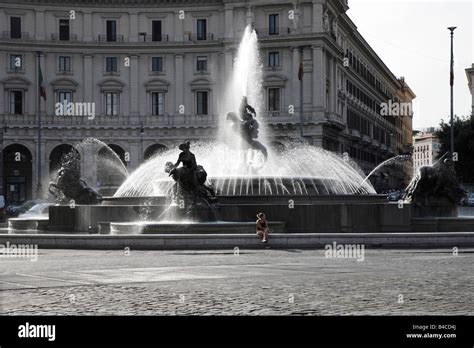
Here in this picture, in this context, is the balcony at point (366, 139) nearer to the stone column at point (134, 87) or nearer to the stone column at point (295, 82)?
the stone column at point (295, 82)

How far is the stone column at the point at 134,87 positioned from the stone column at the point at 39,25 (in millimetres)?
8614

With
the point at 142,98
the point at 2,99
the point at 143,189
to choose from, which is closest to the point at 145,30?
the point at 142,98

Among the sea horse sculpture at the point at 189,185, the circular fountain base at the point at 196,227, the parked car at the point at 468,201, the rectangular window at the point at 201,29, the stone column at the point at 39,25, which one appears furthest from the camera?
the rectangular window at the point at 201,29

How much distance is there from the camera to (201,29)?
82.0 metres

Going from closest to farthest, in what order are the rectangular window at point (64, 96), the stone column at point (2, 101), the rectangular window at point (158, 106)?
the stone column at point (2, 101), the rectangular window at point (64, 96), the rectangular window at point (158, 106)

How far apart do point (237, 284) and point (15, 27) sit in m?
71.0

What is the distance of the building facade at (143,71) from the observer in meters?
79.0

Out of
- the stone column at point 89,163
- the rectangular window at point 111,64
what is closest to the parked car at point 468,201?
the stone column at point 89,163

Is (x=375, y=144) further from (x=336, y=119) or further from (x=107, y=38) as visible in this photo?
(x=107, y=38)

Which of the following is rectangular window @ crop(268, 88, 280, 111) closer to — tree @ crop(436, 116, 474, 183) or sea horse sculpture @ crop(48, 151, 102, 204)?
tree @ crop(436, 116, 474, 183)

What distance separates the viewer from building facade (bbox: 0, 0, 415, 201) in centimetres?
7900
